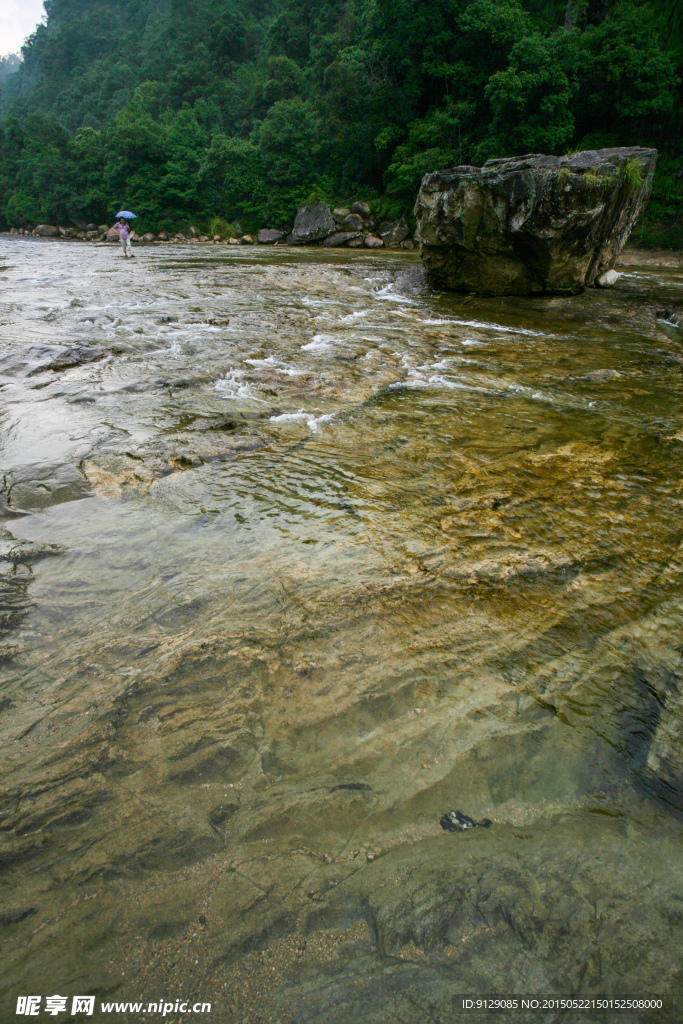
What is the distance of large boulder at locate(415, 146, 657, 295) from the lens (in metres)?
8.84

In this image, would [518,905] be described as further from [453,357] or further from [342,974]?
[453,357]

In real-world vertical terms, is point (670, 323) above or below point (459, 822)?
above

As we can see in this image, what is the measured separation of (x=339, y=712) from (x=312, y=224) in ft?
87.9

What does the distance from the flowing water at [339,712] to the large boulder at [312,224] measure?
23.3 metres

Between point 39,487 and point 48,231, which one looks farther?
point 48,231

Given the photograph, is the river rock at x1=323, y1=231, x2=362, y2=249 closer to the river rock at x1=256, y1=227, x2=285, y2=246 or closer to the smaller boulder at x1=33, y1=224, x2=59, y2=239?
the river rock at x1=256, y1=227, x2=285, y2=246

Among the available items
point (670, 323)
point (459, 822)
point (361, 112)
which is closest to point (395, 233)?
point (361, 112)

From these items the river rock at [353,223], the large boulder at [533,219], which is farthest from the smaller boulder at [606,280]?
the river rock at [353,223]

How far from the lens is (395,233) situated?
2255 centimetres

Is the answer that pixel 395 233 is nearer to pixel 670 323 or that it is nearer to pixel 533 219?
pixel 533 219

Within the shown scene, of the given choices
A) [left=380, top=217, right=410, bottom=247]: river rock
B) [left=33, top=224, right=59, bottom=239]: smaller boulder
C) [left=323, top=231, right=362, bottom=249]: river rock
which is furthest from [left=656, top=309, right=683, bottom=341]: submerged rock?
[left=33, top=224, right=59, bottom=239]: smaller boulder

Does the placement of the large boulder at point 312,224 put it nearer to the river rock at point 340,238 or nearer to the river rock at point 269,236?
the river rock at point 340,238

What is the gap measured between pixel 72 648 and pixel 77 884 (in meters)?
0.90

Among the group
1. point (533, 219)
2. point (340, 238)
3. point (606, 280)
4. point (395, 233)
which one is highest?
point (395, 233)
